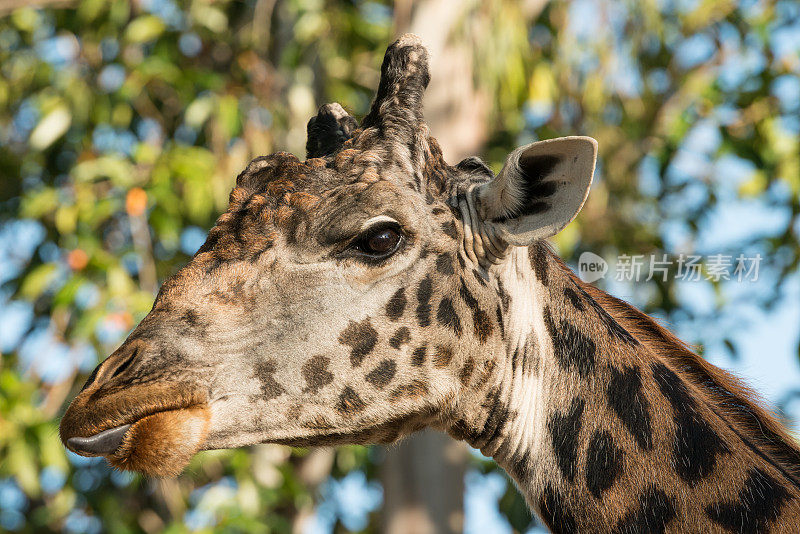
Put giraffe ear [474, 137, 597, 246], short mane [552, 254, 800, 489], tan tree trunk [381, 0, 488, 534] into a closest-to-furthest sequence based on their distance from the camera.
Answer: giraffe ear [474, 137, 597, 246]
short mane [552, 254, 800, 489]
tan tree trunk [381, 0, 488, 534]

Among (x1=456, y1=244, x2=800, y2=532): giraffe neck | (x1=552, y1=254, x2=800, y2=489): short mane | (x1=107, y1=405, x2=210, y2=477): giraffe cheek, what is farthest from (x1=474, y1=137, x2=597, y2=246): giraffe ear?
(x1=107, y1=405, x2=210, y2=477): giraffe cheek

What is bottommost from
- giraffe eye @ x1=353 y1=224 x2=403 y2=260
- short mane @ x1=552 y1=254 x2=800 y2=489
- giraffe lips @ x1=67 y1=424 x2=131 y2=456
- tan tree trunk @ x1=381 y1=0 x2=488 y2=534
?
tan tree trunk @ x1=381 y1=0 x2=488 y2=534

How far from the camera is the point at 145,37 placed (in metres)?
8.45

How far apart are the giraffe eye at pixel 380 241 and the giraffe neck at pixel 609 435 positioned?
50 centimetres

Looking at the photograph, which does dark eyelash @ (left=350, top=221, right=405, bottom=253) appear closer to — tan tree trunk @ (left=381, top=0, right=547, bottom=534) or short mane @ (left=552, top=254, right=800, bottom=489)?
short mane @ (left=552, top=254, right=800, bottom=489)

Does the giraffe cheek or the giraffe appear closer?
the giraffe cheek

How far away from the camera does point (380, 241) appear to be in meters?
3.37

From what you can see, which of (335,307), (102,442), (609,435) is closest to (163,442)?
(102,442)

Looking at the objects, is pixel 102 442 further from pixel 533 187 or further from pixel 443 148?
pixel 443 148

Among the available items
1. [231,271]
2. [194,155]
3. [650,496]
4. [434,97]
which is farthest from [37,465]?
[650,496]

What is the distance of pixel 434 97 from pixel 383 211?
19.4ft

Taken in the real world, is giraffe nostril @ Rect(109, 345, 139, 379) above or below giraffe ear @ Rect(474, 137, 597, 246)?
below

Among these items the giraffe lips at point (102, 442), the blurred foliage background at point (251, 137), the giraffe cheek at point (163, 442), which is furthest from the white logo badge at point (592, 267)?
the giraffe lips at point (102, 442)

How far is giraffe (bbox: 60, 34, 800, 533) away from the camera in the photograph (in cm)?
322
